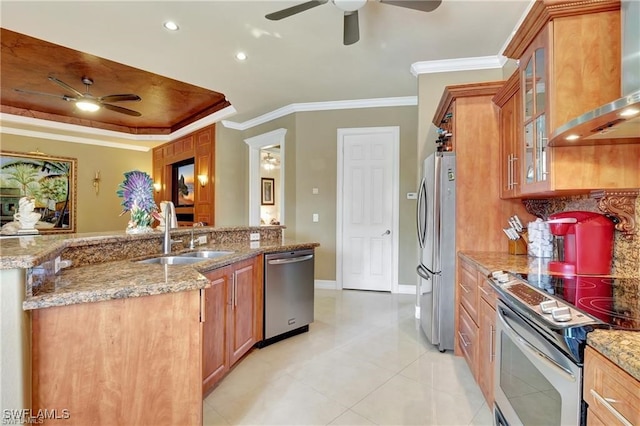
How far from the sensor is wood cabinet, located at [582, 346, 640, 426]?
2.46 ft

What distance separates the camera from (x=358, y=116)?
454 centimetres

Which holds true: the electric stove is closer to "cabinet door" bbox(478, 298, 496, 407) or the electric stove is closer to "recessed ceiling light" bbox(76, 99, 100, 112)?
"cabinet door" bbox(478, 298, 496, 407)

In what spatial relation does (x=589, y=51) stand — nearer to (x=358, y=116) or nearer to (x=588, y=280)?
(x=588, y=280)

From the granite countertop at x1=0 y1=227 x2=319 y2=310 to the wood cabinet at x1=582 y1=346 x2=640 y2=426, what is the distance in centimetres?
142

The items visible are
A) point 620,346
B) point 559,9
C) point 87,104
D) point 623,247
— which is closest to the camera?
point 620,346

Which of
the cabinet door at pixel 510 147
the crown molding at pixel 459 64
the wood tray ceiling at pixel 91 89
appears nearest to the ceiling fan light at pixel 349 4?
the cabinet door at pixel 510 147

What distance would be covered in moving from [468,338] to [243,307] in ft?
5.49

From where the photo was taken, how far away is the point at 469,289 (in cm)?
228

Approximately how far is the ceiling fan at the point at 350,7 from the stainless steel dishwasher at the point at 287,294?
180cm

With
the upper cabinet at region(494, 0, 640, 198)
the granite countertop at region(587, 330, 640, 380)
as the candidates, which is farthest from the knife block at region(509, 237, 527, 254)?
the granite countertop at region(587, 330, 640, 380)

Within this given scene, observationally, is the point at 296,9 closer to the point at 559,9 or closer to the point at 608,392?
the point at 559,9

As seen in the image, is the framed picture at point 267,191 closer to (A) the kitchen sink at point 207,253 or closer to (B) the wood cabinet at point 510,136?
(A) the kitchen sink at point 207,253

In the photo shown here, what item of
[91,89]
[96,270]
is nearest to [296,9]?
[96,270]

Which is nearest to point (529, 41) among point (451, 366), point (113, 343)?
point (451, 366)
